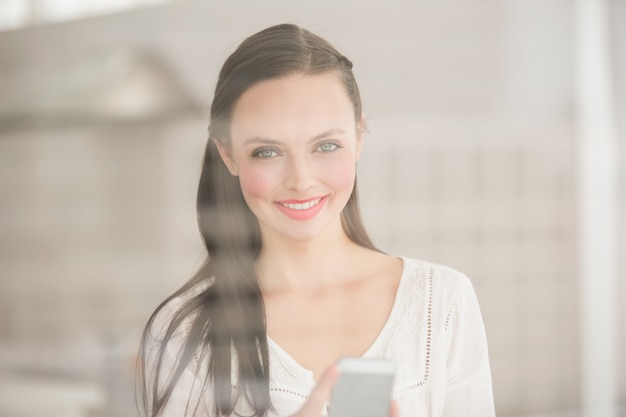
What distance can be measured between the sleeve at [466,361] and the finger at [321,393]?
220mm

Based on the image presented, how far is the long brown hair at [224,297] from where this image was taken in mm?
1102

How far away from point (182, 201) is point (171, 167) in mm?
48

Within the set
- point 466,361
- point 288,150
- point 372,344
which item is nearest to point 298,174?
point 288,150

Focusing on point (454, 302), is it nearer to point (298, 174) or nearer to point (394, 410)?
point (394, 410)

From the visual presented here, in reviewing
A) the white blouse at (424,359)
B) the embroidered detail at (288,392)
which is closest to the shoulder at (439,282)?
the white blouse at (424,359)

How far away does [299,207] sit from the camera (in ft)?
3.62

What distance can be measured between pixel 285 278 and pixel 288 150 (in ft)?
0.61

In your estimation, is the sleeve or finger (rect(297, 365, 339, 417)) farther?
the sleeve

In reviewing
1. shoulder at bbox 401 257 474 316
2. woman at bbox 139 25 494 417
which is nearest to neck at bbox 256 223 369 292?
woman at bbox 139 25 494 417

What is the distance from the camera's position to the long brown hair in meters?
1.10

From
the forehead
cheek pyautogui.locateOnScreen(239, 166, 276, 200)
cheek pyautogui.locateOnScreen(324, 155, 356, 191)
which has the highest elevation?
the forehead

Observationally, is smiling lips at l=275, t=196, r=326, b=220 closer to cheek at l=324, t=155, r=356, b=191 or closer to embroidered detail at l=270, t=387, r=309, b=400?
cheek at l=324, t=155, r=356, b=191

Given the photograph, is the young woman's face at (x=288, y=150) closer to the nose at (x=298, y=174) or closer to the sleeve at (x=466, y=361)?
the nose at (x=298, y=174)

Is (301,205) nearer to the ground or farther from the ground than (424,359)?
farther from the ground
